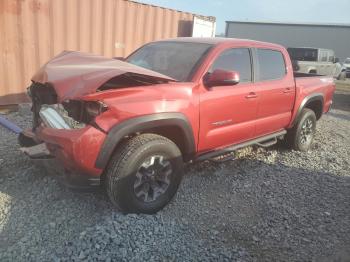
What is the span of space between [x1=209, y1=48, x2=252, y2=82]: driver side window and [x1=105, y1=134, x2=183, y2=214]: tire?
114cm

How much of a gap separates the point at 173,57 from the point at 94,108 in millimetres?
1491

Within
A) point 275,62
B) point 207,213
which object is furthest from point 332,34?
point 207,213

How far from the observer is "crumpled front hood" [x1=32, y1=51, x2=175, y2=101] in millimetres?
2912

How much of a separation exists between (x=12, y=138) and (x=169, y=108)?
9.81 ft

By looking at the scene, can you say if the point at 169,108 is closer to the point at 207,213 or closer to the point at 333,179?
the point at 207,213

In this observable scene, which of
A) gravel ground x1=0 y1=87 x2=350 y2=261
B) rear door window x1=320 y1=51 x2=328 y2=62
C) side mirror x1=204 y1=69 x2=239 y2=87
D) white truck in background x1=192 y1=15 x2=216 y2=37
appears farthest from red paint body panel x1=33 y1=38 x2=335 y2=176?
rear door window x1=320 y1=51 x2=328 y2=62

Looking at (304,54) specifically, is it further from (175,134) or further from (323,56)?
(175,134)

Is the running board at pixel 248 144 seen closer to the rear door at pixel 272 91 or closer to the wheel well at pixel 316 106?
the rear door at pixel 272 91

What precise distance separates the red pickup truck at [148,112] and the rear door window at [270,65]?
0.07 ft

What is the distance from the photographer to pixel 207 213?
3545mm

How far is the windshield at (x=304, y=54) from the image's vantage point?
15.9 m

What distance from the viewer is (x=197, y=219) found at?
11.2 feet

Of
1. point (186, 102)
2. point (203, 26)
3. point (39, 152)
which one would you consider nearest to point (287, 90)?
point (186, 102)

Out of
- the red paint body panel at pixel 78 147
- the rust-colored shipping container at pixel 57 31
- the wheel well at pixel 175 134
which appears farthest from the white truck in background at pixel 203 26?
the red paint body panel at pixel 78 147
